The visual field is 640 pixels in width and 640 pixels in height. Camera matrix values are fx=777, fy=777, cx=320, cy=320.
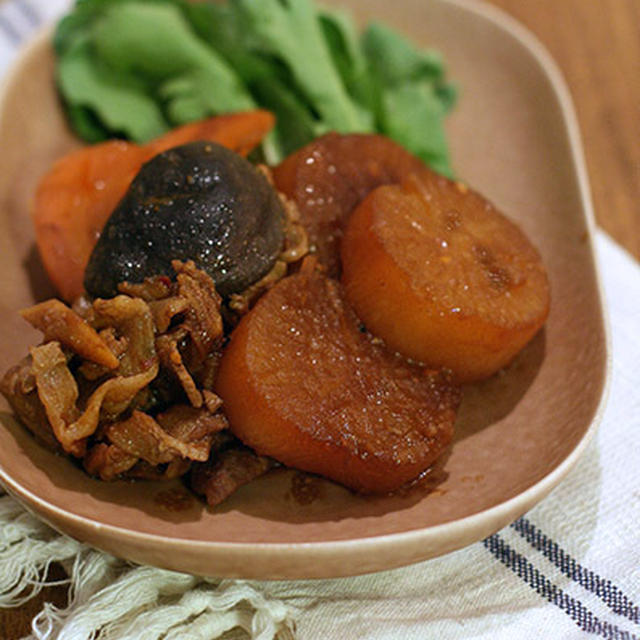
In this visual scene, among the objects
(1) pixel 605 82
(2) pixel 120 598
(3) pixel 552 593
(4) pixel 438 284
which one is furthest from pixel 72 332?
(1) pixel 605 82

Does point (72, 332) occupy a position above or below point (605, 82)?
above

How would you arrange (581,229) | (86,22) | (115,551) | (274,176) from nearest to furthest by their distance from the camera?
(115,551) → (274,176) → (581,229) → (86,22)

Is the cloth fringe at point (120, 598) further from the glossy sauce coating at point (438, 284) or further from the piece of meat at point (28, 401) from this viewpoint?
the glossy sauce coating at point (438, 284)

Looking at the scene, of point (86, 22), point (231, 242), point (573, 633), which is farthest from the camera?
point (86, 22)

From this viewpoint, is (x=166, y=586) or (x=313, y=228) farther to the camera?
(x=313, y=228)

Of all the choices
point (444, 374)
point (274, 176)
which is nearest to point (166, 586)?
point (444, 374)

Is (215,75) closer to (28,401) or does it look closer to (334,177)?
(334,177)

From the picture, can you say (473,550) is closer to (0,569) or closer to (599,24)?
→ (0,569)
